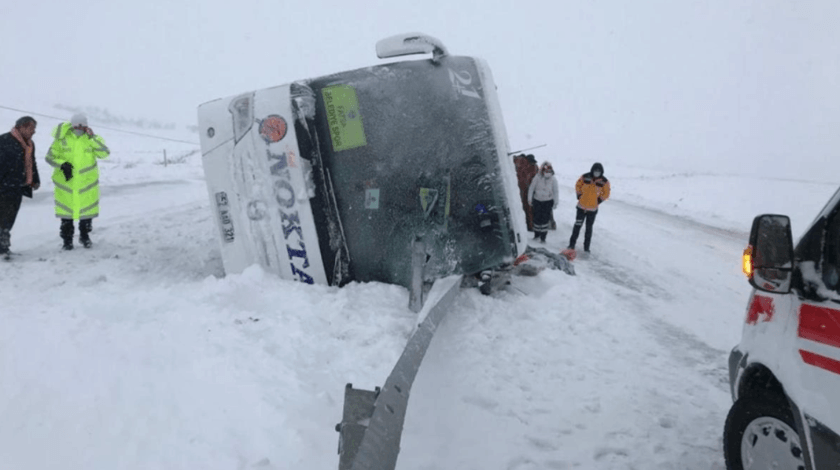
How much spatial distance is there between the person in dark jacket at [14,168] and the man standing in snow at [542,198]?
23.4ft

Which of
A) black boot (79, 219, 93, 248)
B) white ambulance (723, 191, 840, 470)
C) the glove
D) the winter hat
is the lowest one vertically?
white ambulance (723, 191, 840, 470)

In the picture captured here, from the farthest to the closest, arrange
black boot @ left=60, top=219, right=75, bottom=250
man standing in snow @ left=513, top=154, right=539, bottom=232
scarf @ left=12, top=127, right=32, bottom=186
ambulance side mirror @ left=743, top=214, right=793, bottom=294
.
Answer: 1. man standing in snow @ left=513, top=154, right=539, bottom=232
2. black boot @ left=60, top=219, right=75, bottom=250
3. scarf @ left=12, top=127, right=32, bottom=186
4. ambulance side mirror @ left=743, top=214, right=793, bottom=294

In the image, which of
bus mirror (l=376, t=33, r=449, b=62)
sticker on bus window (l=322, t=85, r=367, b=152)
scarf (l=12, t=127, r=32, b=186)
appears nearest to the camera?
bus mirror (l=376, t=33, r=449, b=62)

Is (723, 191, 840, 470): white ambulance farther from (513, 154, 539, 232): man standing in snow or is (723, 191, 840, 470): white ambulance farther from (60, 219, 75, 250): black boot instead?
(513, 154, 539, 232): man standing in snow

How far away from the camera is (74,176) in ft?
18.8

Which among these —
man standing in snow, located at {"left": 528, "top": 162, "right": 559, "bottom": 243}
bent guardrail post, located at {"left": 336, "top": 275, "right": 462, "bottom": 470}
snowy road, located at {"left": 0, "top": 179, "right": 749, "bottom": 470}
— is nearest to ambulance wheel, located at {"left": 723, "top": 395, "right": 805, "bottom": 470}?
snowy road, located at {"left": 0, "top": 179, "right": 749, "bottom": 470}

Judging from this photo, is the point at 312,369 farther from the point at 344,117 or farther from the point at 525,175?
the point at 525,175

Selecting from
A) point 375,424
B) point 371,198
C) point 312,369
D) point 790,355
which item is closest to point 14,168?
point 371,198

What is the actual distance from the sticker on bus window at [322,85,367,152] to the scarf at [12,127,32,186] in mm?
3721

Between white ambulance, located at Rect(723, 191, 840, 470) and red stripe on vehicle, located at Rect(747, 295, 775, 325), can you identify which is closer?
white ambulance, located at Rect(723, 191, 840, 470)

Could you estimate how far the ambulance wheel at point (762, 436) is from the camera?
1.96m

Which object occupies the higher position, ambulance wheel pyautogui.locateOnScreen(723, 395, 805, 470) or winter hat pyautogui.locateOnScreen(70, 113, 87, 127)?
winter hat pyautogui.locateOnScreen(70, 113, 87, 127)

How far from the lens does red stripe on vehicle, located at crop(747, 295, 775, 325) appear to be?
218cm

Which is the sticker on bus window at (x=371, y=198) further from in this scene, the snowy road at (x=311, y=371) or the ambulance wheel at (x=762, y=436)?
the ambulance wheel at (x=762, y=436)
